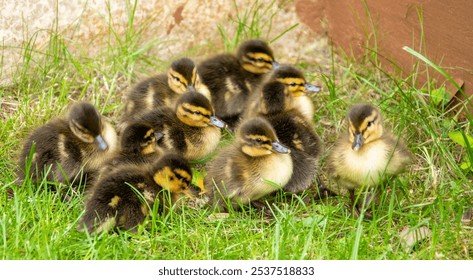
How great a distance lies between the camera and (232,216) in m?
3.76

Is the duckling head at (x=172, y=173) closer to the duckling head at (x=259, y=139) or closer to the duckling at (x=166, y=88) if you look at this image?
the duckling head at (x=259, y=139)

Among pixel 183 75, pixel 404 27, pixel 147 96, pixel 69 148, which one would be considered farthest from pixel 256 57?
pixel 69 148

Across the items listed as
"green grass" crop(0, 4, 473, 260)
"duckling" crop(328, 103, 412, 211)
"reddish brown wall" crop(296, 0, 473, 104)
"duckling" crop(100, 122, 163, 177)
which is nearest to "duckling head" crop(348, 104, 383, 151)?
"duckling" crop(328, 103, 412, 211)

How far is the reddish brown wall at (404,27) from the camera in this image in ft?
14.0

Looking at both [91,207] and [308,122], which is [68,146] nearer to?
[91,207]

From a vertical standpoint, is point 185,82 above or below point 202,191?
above

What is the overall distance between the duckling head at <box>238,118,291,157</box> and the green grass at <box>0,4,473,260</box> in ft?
0.87

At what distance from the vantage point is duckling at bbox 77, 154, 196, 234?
3.54 m

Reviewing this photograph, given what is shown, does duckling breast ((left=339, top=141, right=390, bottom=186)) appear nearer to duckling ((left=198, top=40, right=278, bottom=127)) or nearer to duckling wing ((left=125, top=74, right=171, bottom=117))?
duckling ((left=198, top=40, right=278, bottom=127))

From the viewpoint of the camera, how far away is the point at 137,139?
3898 millimetres

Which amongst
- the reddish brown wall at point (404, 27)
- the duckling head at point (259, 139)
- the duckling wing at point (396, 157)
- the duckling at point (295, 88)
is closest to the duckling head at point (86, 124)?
the duckling head at point (259, 139)

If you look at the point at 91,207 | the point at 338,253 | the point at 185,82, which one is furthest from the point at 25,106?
the point at 338,253

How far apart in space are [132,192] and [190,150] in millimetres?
617

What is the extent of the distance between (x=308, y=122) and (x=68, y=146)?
1.16 m
